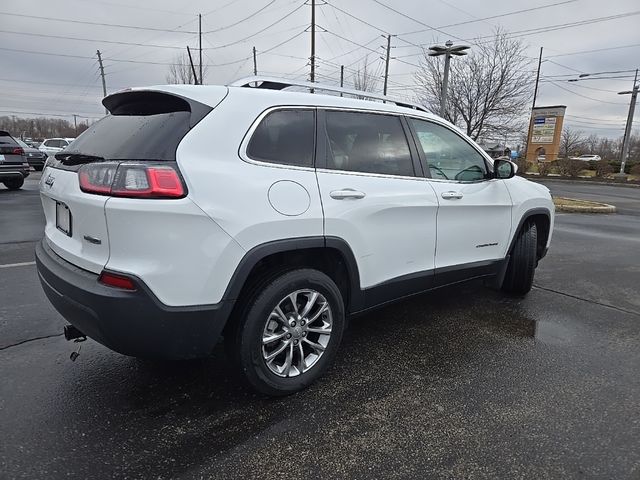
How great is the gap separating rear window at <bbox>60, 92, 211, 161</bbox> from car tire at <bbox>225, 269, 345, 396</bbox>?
0.94 metres

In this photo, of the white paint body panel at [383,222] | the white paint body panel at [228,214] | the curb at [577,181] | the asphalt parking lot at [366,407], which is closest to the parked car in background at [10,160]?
the asphalt parking lot at [366,407]

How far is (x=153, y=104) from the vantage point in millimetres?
2637

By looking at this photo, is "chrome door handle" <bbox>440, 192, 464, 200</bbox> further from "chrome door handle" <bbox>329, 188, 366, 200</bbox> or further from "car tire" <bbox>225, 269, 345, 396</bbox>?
"car tire" <bbox>225, 269, 345, 396</bbox>

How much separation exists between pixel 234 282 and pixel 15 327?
2460 millimetres

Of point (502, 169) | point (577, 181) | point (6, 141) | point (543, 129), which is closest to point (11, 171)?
point (6, 141)

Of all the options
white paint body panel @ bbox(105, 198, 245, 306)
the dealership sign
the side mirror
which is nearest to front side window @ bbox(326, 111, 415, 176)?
white paint body panel @ bbox(105, 198, 245, 306)

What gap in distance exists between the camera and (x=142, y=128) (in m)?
2.51

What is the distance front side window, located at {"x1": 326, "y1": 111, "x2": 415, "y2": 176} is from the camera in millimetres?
2945

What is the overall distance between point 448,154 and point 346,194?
143 centimetres

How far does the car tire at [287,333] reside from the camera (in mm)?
2506

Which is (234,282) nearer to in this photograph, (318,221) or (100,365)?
(318,221)

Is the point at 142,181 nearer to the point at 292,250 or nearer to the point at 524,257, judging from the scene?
the point at 292,250

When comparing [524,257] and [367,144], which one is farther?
[524,257]

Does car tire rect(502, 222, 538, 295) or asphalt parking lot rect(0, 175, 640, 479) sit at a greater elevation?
car tire rect(502, 222, 538, 295)
